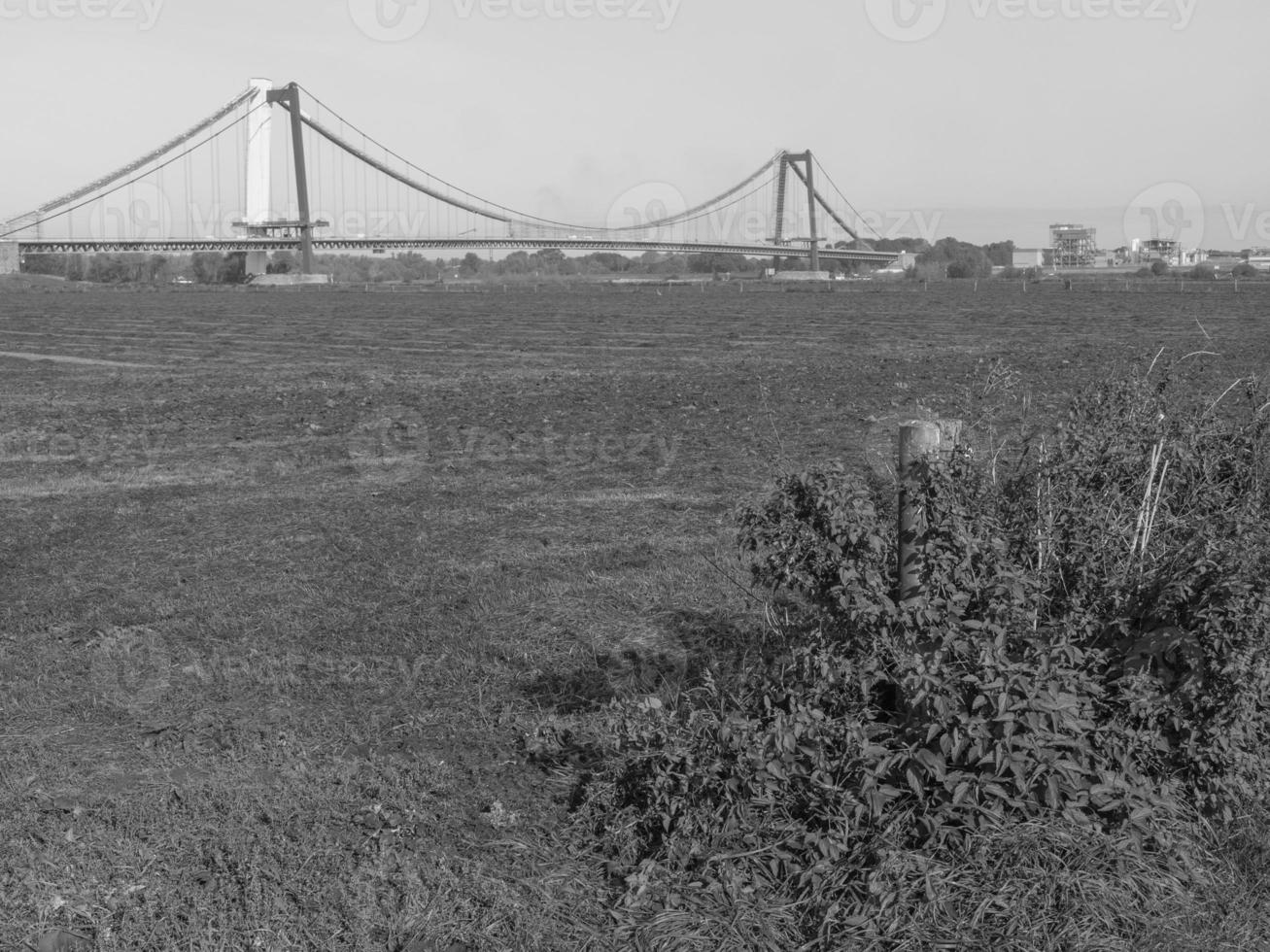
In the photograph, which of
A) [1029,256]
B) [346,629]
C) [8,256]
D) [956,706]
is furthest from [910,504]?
[1029,256]

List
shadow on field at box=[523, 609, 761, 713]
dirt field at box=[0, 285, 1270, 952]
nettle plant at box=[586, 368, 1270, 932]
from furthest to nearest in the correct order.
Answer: shadow on field at box=[523, 609, 761, 713] < dirt field at box=[0, 285, 1270, 952] < nettle plant at box=[586, 368, 1270, 932]

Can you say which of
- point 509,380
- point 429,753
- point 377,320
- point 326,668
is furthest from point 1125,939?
point 377,320

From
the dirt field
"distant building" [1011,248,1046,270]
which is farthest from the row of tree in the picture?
the dirt field

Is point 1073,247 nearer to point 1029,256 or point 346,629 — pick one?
point 1029,256

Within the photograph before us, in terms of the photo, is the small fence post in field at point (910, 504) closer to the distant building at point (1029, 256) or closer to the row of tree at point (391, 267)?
the row of tree at point (391, 267)

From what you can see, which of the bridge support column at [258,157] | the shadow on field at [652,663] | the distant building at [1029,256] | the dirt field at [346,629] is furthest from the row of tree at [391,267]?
the shadow on field at [652,663]

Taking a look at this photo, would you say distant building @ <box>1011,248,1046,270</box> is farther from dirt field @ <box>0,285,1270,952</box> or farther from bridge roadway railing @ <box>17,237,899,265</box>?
dirt field @ <box>0,285,1270,952</box>
